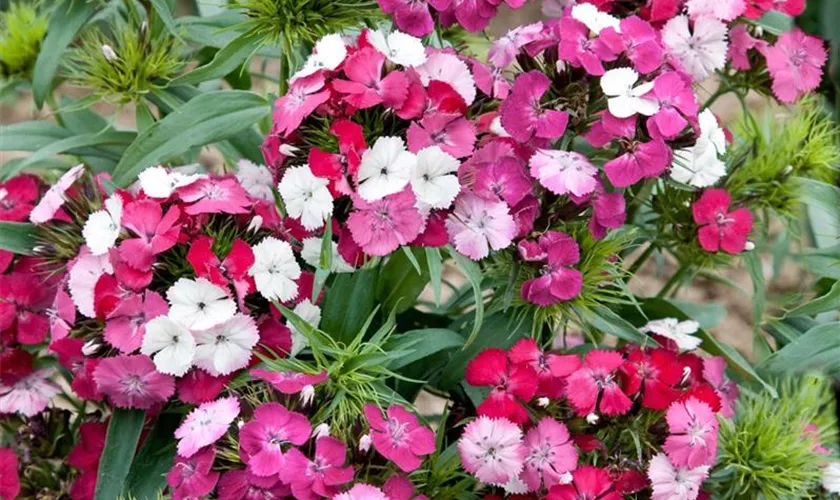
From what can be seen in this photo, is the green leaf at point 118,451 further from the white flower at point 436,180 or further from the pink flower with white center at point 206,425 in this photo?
the white flower at point 436,180

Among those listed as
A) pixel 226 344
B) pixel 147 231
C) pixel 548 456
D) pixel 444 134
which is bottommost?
pixel 548 456

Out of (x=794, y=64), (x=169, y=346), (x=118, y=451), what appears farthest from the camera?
(x=794, y=64)

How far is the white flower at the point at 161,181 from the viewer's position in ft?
4.17

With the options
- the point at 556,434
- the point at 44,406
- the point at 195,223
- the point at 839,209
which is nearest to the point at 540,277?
the point at 556,434

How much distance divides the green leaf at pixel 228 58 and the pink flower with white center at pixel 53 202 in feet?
0.66

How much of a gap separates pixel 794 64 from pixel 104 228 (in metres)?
0.92

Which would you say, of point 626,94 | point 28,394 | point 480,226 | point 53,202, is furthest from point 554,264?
point 28,394

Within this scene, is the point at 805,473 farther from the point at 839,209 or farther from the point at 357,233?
the point at 357,233

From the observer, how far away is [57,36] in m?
1.52

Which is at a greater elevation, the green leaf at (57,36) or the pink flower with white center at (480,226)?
the green leaf at (57,36)

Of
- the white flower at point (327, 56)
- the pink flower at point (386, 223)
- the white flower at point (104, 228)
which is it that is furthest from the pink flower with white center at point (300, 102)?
the white flower at point (104, 228)

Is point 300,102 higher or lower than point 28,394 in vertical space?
higher

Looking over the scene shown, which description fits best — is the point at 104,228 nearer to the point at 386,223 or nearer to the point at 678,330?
the point at 386,223

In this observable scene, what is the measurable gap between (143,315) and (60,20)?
0.54 metres
